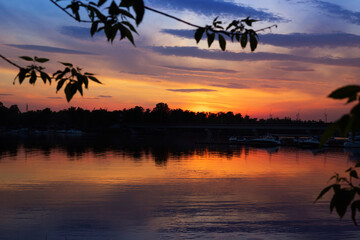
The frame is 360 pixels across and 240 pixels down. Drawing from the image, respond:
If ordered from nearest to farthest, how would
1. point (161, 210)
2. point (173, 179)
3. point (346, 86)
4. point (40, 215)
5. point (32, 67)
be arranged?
point (346, 86) < point (32, 67) < point (40, 215) < point (161, 210) < point (173, 179)

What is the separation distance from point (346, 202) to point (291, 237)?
17.9 meters

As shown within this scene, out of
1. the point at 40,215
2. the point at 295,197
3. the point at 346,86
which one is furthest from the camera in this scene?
the point at 295,197

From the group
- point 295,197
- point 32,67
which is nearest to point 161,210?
point 295,197

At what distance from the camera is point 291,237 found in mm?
19250

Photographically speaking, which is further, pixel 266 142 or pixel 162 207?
pixel 266 142

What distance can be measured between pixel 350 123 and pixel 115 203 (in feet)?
Answer: 83.9

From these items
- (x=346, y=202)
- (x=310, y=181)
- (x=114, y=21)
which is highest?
(x=114, y=21)

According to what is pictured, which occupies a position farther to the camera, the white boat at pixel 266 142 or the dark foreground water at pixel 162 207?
the white boat at pixel 266 142

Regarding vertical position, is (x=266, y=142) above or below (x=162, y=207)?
above

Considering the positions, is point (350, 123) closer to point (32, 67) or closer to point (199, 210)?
point (32, 67)

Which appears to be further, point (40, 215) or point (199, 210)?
point (199, 210)

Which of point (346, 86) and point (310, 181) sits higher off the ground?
point (346, 86)

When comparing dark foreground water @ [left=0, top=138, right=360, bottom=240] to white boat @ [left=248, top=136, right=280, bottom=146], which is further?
white boat @ [left=248, top=136, right=280, bottom=146]

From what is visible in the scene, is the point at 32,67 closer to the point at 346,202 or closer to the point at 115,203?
the point at 346,202
